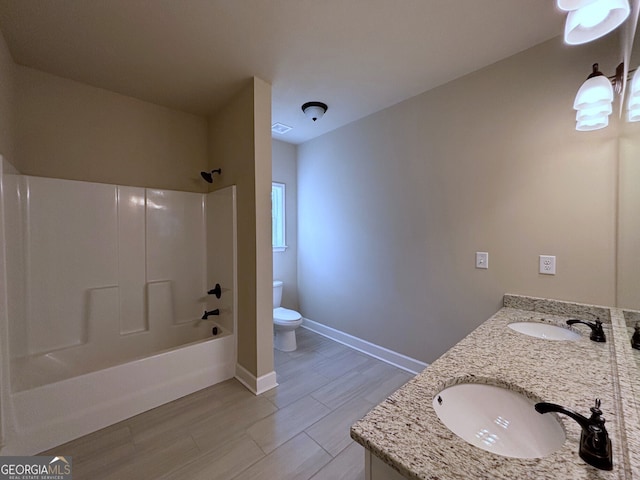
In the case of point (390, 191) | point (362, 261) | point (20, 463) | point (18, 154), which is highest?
point (18, 154)

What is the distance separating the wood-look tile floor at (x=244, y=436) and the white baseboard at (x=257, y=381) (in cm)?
5

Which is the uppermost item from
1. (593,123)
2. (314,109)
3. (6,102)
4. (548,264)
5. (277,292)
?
(314,109)

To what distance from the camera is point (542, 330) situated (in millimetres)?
1475

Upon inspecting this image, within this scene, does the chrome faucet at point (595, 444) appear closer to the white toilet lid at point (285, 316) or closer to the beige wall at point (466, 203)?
the beige wall at point (466, 203)

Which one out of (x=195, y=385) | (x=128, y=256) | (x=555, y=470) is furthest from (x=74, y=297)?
(x=555, y=470)

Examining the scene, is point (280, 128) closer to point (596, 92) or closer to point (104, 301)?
point (104, 301)

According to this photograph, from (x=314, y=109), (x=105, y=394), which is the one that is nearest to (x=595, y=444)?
(x=105, y=394)

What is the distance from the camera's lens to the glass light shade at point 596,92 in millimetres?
1230

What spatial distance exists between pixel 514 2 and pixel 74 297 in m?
3.49

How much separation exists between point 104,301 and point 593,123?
11.6 feet

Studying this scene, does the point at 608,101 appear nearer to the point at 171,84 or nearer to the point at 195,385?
the point at 171,84

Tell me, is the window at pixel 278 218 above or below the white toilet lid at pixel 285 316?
above

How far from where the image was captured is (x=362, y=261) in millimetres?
2746

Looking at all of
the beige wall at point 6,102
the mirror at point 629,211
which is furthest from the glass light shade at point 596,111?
the beige wall at point 6,102
